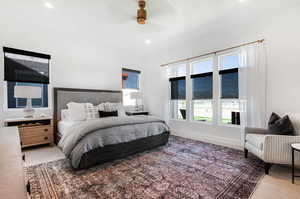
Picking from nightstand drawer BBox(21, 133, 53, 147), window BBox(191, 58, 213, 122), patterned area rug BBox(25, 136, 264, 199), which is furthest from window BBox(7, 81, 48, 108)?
window BBox(191, 58, 213, 122)

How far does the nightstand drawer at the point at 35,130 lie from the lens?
3115 mm

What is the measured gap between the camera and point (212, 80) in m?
3.89

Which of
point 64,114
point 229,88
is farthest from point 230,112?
point 64,114

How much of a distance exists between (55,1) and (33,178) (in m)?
2.93

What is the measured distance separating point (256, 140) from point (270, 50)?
6.20 feet

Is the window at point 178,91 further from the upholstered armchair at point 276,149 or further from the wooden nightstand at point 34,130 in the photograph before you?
the wooden nightstand at point 34,130

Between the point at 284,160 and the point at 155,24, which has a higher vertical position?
the point at 155,24

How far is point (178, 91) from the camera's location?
4688 mm

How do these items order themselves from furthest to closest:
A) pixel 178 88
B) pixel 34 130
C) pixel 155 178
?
1. pixel 178 88
2. pixel 34 130
3. pixel 155 178

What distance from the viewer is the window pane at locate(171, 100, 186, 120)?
4598mm

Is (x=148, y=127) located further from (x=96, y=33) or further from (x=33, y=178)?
(x=96, y=33)

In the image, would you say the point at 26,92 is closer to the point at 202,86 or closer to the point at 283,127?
the point at 202,86

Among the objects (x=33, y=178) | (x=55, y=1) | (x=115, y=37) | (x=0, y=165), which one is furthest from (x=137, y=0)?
(x=33, y=178)

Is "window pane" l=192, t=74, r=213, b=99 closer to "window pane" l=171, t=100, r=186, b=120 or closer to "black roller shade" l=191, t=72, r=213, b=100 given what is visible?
"black roller shade" l=191, t=72, r=213, b=100
